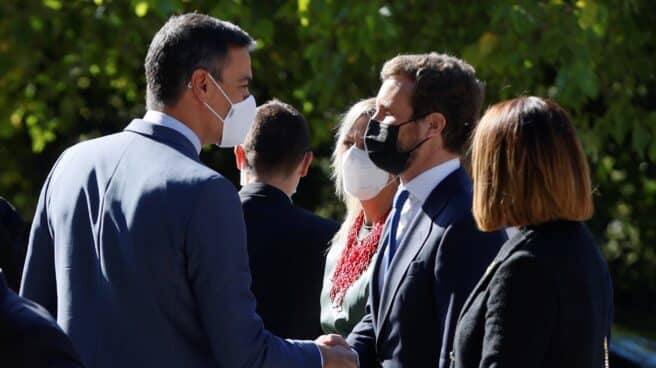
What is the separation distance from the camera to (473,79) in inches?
143

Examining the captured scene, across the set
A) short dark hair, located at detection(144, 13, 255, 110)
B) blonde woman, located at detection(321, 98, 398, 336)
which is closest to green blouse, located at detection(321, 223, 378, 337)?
blonde woman, located at detection(321, 98, 398, 336)

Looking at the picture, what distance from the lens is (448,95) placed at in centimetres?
361

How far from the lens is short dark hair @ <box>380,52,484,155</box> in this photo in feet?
11.8

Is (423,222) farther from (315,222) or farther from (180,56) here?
(315,222)

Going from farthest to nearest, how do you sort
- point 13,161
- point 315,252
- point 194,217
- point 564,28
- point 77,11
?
point 13,161 → point 77,11 → point 564,28 → point 315,252 → point 194,217

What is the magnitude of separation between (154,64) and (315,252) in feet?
4.07

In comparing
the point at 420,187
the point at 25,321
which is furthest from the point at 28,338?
the point at 420,187

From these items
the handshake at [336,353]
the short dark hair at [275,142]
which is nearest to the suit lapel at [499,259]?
the handshake at [336,353]

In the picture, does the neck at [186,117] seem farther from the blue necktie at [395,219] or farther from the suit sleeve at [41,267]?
the blue necktie at [395,219]

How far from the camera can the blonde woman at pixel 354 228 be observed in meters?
3.98

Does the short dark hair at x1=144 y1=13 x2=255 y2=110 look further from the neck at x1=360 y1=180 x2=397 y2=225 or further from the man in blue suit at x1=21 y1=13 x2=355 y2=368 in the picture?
the neck at x1=360 y1=180 x2=397 y2=225

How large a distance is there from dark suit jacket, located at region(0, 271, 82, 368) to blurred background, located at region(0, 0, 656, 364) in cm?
430

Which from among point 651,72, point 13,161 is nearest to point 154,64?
point 651,72

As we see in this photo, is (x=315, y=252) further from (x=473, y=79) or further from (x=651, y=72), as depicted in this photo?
(x=651, y=72)
